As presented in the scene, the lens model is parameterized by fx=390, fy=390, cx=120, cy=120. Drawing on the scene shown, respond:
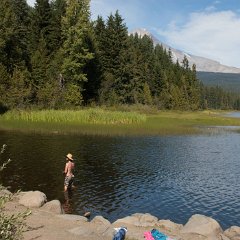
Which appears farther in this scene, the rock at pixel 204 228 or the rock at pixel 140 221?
the rock at pixel 140 221

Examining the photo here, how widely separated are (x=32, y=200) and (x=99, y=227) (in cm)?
472

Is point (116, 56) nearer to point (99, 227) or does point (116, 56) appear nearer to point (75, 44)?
point (75, 44)

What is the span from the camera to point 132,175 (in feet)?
101

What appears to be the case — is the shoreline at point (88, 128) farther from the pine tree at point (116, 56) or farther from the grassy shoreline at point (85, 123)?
the pine tree at point (116, 56)

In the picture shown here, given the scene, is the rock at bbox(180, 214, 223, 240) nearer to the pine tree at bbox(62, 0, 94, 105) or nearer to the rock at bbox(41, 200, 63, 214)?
the rock at bbox(41, 200, 63, 214)

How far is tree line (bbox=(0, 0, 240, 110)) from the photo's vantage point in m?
78.1

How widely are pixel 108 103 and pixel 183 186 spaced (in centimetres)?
6634

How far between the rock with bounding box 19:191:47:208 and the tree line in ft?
173

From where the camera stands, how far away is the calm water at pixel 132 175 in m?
22.6

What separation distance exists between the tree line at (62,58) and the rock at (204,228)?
5844 cm

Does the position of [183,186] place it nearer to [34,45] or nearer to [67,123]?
[67,123]

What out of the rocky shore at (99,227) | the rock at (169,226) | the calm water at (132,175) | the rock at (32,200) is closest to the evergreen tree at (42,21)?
the calm water at (132,175)

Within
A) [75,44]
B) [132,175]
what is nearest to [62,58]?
[75,44]

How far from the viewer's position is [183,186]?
2795 centimetres
